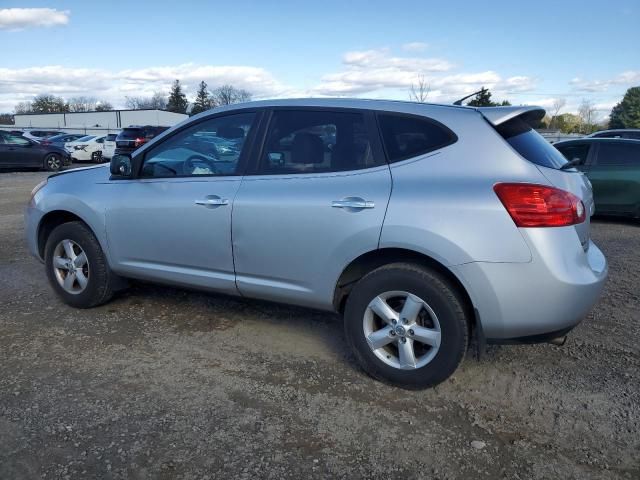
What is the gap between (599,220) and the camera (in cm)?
934

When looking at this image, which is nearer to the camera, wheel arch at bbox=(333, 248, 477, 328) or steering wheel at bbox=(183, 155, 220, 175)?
wheel arch at bbox=(333, 248, 477, 328)

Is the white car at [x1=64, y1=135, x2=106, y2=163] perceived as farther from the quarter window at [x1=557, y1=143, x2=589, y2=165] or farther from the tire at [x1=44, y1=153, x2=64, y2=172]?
the quarter window at [x1=557, y1=143, x2=589, y2=165]

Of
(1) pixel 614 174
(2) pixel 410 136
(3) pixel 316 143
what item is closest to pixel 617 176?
(1) pixel 614 174

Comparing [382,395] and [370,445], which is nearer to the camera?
[370,445]

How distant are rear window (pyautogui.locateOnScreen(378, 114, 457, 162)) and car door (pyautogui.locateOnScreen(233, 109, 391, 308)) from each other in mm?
76

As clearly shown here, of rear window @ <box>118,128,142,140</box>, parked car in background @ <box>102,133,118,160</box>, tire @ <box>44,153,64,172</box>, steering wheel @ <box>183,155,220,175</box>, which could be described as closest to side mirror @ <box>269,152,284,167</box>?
steering wheel @ <box>183,155,220,175</box>

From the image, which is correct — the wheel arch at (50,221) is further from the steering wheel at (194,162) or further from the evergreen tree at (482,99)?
the evergreen tree at (482,99)

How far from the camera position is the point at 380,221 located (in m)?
3.13

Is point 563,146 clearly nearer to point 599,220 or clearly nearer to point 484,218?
point 599,220

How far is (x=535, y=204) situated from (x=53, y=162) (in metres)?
20.8

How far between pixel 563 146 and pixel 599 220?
1.44m

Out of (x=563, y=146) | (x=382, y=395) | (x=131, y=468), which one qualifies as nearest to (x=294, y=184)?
(x=382, y=395)

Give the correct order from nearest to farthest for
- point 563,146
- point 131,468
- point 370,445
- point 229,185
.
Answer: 1. point 131,468
2. point 370,445
3. point 229,185
4. point 563,146

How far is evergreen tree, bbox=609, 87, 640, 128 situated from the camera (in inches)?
2053
